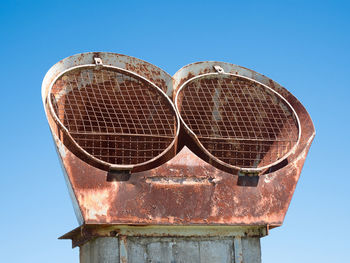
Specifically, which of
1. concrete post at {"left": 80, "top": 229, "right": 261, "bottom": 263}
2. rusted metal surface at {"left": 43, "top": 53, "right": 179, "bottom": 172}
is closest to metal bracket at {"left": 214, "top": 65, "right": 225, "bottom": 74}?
rusted metal surface at {"left": 43, "top": 53, "right": 179, "bottom": 172}

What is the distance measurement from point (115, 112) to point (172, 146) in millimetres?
1020

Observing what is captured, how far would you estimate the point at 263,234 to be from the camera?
7.61 metres

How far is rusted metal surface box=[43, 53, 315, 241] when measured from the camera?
23.1 feet

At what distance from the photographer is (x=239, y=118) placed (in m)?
8.77

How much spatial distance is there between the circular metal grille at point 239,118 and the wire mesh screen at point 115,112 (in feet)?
1.52

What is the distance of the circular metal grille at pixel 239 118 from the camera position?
8539mm

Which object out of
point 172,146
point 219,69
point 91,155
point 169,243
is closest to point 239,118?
point 219,69

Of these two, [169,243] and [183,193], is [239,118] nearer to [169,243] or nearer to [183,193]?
[183,193]

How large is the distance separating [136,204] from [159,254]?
71 cm

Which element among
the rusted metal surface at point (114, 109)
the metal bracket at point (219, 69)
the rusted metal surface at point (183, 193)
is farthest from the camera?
the metal bracket at point (219, 69)

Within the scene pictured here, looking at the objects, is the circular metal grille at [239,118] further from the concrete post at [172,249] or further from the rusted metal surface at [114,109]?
the concrete post at [172,249]

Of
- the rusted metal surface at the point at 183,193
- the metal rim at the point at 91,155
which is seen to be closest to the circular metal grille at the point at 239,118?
the metal rim at the point at 91,155

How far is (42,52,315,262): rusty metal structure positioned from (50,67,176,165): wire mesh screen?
0.02 metres

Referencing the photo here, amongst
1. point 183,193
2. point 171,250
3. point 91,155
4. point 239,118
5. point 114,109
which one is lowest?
point 171,250
